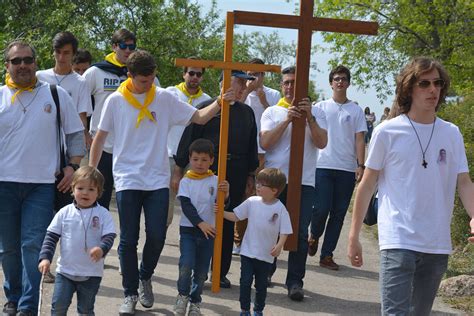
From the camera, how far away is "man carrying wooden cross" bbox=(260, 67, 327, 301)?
8758 millimetres

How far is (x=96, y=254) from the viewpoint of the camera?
635 centimetres

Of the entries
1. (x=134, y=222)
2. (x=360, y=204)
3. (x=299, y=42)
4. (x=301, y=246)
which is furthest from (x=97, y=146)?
(x=360, y=204)

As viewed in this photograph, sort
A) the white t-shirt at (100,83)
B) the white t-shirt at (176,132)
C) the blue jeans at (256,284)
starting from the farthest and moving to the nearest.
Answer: the white t-shirt at (176,132), the white t-shirt at (100,83), the blue jeans at (256,284)

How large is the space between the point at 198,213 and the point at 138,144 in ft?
2.40

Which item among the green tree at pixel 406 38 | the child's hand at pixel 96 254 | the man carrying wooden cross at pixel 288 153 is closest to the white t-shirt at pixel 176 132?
the man carrying wooden cross at pixel 288 153

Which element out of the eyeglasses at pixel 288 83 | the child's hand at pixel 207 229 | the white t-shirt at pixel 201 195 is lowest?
the child's hand at pixel 207 229

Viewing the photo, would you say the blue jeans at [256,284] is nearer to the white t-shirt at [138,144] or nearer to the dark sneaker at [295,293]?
the white t-shirt at [138,144]

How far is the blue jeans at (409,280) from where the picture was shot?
5.48 m

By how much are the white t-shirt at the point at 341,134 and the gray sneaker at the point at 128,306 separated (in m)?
3.29

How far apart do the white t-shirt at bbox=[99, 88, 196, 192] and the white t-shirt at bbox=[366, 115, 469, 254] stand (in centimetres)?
239

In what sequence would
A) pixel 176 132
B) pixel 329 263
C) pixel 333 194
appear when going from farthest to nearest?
pixel 329 263, pixel 333 194, pixel 176 132

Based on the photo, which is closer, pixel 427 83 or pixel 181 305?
pixel 427 83

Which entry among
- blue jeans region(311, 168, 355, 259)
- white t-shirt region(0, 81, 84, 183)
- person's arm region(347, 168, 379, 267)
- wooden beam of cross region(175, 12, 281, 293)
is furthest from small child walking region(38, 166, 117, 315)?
blue jeans region(311, 168, 355, 259)

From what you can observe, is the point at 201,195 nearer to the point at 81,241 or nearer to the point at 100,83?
the point at 81,241
